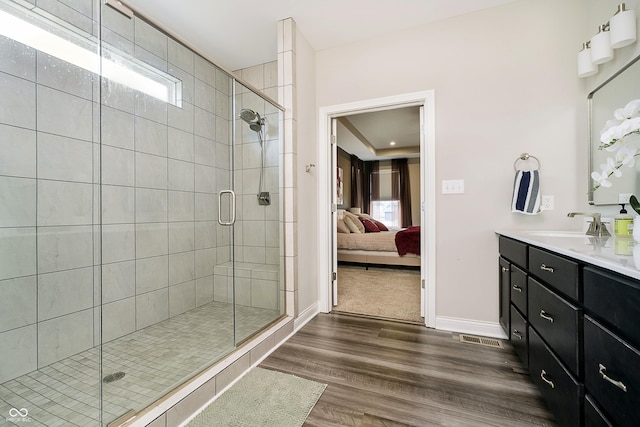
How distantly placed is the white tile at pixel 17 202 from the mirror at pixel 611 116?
3212 millimetres

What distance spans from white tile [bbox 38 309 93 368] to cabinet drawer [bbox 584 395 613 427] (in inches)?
105

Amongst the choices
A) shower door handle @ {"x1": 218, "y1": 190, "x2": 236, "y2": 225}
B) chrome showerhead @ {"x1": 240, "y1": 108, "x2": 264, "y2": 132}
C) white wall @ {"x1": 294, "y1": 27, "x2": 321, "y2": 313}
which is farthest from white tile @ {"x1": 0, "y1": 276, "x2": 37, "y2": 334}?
chrome showerhead @ {"x1": 240, "y1": 108, "x2": 264, "y2": 132}

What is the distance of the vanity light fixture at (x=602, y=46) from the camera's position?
1.66m

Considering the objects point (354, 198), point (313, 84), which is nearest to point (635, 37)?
point (313, 84)

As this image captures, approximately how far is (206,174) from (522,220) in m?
2.70

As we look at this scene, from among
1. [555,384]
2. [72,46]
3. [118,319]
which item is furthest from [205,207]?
[555,384]

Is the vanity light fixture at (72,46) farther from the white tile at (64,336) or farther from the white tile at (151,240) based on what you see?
the white tile at (64,336)

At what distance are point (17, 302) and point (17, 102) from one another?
3.82 feet

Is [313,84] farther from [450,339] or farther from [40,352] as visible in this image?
[40,352]

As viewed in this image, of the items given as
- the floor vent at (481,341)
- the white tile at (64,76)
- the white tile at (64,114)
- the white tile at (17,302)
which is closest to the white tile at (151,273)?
the white tile at (17,302)

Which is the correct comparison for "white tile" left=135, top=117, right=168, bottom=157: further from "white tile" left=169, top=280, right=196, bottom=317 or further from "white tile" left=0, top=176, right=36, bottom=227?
"white tile" left=169, top=280, right=196, bottom=317

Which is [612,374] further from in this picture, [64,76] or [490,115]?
[64,76]

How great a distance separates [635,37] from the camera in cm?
151

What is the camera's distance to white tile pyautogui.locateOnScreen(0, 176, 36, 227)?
1.45 m
